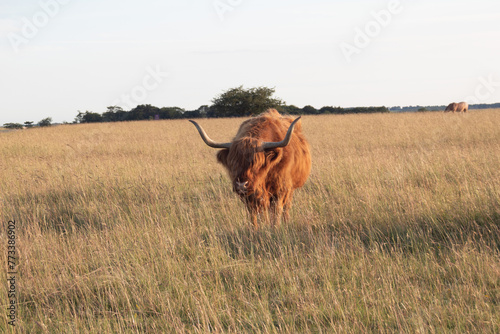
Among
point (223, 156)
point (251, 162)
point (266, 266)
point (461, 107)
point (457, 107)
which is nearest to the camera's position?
point (266, 266)

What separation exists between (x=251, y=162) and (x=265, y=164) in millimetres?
232

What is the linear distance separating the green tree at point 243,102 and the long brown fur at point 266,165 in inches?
1812

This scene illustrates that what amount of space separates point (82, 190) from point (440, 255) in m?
5.90

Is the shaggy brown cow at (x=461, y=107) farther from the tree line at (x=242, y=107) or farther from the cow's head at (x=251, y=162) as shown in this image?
the cow's head at (x=251, y=162)

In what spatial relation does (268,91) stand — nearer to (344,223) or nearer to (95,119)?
(95,119)

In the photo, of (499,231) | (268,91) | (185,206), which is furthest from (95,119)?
(499,231)

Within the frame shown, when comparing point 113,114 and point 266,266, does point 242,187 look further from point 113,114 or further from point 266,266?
point 113,114

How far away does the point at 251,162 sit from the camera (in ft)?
16.8

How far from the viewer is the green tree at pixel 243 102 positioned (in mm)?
52594

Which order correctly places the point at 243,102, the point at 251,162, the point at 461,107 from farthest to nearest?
1. the point at 243,102
2. the point at 461,107
3. the point at 251,162

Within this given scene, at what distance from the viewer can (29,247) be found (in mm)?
4543

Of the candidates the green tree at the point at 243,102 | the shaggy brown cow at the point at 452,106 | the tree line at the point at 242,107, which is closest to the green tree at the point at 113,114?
the tree line at the point at 242,107

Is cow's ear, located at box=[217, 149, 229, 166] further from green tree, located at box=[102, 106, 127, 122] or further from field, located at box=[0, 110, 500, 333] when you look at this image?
green tree, located at box=[102, 106, 127, 122]

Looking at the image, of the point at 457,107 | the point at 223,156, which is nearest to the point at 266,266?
→ the point at 223,156
